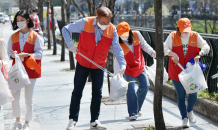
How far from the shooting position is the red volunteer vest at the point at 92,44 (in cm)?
489

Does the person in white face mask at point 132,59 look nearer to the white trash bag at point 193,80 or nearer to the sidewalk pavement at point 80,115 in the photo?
the sidewalk pavement at point 80,115

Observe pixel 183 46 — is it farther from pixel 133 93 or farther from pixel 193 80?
pixel 133 93

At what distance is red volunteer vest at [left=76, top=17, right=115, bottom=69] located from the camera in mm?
4887

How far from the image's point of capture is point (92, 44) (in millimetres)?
4891

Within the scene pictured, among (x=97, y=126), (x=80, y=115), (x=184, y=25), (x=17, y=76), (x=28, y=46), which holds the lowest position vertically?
(x=80, y=115)

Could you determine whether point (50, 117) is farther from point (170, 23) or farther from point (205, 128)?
point (170, 23)

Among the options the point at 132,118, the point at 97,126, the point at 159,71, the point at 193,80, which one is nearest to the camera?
the point at 159,71

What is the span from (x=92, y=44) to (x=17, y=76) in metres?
1.08

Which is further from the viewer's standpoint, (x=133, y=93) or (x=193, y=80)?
(x=133, y=93)

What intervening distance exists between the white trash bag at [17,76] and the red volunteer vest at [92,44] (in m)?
0.76

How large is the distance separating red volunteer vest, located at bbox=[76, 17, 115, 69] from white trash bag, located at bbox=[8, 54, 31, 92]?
0.76 meters

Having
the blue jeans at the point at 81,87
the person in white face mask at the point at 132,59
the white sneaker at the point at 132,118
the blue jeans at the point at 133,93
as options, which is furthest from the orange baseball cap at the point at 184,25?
the white sneaker at the point at 132,118

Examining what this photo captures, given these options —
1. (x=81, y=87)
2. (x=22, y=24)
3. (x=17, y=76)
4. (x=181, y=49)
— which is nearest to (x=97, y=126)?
(x=81, y=87)

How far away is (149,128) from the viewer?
203 inches
